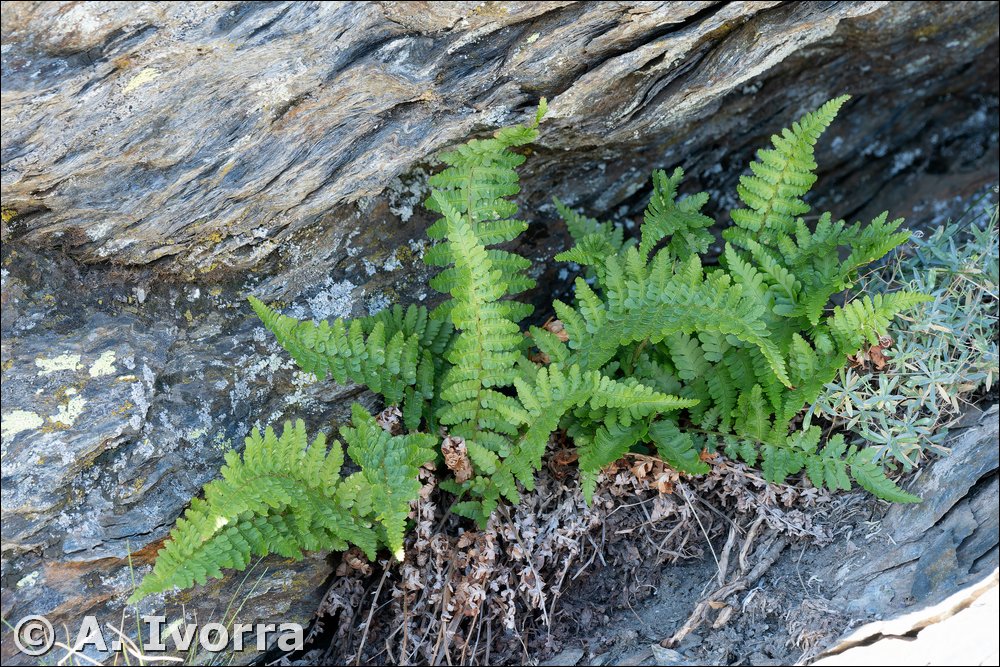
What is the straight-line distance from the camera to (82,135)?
126 inches

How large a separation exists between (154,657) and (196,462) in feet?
2.71

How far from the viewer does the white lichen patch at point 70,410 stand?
3375mm

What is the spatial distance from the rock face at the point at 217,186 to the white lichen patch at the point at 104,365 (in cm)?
3

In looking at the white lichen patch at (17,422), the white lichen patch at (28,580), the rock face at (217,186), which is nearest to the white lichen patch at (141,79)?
the rock face at (217,186)

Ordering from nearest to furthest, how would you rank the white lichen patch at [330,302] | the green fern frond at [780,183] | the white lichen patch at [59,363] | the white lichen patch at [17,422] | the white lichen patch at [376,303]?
the white lichen patch at [17,422] < the white lichen patch at [59,363] < the green fern frond at [780,183] < the white lichen patch at [330,302] < the white lichen patch at [376,303]

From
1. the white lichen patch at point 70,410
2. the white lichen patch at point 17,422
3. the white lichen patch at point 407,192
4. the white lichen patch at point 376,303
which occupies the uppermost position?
the white lichen patch at point 407,192

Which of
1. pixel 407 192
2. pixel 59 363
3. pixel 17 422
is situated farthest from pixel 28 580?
pixel 407 192

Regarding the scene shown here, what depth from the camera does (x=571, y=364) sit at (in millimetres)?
3707

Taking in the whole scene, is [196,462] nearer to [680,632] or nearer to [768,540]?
[680,632]

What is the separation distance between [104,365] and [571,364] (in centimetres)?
204

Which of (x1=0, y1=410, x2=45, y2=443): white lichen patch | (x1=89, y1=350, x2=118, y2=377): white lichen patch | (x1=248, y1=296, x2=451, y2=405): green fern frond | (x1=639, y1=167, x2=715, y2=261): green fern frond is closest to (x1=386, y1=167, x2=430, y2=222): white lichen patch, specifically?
(x1=248, y1=296, x2=451, y2=405): green fern frond

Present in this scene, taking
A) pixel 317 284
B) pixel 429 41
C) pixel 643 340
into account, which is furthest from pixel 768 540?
pixel 429 41

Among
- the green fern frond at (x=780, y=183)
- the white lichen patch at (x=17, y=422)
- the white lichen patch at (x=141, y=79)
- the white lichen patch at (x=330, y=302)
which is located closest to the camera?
the white lichen patch at (x=141, y=79)

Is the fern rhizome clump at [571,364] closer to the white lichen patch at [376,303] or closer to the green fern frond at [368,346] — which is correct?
the green fern frond at [368,346]
